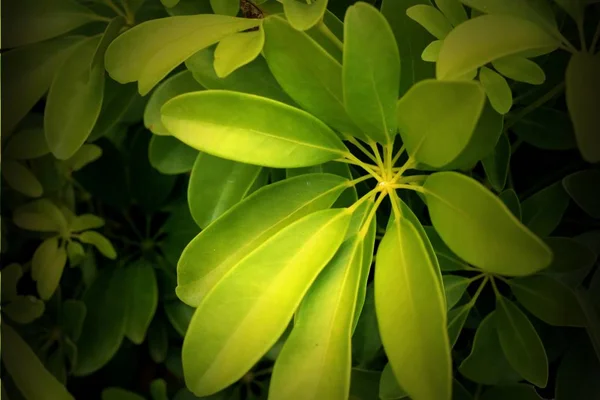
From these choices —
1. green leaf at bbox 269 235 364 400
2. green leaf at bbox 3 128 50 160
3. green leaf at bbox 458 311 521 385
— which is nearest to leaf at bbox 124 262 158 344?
green leaf at bbox 3 128 50 160

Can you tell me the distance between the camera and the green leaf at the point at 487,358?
737 mm

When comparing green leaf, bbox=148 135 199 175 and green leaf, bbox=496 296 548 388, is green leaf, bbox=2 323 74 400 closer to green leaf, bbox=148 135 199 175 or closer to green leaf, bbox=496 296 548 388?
green leaf, bbox=148 135 199 175

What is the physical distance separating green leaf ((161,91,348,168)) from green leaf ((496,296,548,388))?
1.00 feet

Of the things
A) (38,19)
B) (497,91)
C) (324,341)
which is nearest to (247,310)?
(324,341)

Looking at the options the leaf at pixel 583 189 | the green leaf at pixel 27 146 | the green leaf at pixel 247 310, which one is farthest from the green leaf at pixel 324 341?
the green leaf at pixel 27 146

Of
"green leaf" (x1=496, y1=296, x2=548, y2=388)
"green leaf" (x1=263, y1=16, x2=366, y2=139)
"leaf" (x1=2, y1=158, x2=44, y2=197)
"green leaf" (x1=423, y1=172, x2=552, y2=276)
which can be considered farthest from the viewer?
"leaf" (x1=2, y1=158, x2=44, y2=197)

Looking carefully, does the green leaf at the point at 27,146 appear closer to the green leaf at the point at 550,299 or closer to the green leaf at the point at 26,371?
the green leaf at the point at 26,371

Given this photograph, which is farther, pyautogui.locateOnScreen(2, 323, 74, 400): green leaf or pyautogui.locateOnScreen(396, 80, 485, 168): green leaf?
pyautogui.locateOnScreen(2, 323, 74, 400): green leaf

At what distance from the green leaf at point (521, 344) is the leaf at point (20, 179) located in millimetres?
625

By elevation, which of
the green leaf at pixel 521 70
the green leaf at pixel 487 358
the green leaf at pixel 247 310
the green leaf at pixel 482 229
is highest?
the green leaf at pixel 521 70

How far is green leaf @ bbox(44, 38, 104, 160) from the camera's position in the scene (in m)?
0.74

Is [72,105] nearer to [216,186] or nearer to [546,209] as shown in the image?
[216,186]

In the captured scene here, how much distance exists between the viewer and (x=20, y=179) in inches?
31.9

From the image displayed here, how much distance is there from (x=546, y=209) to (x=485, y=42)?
0.27m
